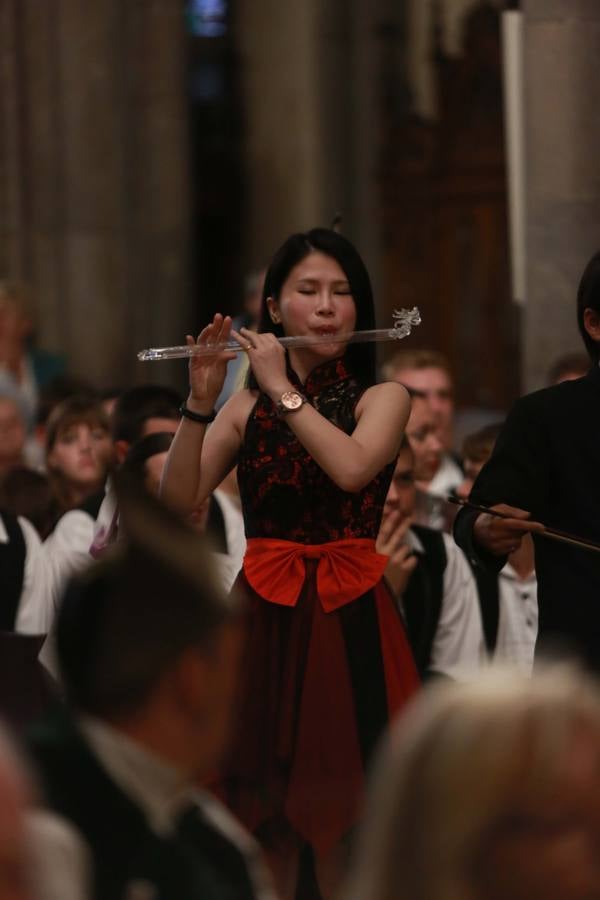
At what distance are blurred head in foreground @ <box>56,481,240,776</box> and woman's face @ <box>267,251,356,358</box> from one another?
2356 millimetres

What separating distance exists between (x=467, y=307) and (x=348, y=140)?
141 cm

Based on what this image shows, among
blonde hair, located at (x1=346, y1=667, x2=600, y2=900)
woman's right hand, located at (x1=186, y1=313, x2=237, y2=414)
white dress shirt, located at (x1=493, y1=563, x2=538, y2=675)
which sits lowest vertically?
white dress shirt, located at (x1=493, y1=563, x2=538, y2=675)

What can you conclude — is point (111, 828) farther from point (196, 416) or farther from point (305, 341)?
point (305, 341)

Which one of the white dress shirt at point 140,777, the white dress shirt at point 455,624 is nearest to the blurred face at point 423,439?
the white dress shirt at point 455,624

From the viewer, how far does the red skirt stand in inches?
184

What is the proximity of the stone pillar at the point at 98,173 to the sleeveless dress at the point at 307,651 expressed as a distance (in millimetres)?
9736

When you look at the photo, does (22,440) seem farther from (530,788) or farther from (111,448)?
(530,788)

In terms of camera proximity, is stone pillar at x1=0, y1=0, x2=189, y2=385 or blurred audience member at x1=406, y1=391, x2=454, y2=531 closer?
blurred audience member at x1=406, y1=391, x2=454, y2=531

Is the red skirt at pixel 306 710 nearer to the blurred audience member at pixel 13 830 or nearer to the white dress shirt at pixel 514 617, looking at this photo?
the white dress shirt at pixel 514 617

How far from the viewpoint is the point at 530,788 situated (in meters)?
1.99

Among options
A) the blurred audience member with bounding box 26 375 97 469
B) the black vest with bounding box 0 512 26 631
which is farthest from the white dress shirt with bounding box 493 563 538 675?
the blurred audience member with bounding box 26 375 97 469

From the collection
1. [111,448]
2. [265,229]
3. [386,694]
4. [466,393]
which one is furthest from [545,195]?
[265,229]

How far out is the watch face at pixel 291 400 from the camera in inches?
175

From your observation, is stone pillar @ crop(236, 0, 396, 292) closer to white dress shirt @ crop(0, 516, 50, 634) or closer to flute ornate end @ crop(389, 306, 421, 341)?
white dress shirt @ crop(0, 516, 50, 634)
